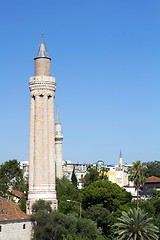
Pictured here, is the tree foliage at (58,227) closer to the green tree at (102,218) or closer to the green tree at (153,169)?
the green tree at (102,218)

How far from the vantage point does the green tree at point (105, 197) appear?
221 feet

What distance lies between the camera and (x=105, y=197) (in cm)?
6769

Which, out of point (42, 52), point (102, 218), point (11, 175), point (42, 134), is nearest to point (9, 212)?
point (42, 134)

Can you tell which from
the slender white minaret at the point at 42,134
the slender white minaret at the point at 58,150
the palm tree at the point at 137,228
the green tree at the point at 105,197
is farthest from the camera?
the slender white minaret at the point at 58,150

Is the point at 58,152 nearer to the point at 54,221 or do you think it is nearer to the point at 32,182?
the point at 32,182

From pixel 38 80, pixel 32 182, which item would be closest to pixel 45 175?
pixel 32 182

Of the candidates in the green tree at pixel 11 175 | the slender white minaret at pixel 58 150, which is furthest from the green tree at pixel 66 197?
the green tree at pixel 11 175

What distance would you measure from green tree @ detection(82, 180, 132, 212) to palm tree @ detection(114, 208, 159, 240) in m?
18.4

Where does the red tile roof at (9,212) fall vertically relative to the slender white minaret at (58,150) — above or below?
below

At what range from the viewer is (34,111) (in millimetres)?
52688

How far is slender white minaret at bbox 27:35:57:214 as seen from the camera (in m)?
51.1

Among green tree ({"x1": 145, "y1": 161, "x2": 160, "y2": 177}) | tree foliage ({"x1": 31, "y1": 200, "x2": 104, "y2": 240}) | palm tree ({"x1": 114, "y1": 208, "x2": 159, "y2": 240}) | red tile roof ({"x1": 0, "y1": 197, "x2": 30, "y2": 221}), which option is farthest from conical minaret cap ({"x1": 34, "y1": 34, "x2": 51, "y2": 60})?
green tree ({"x1": 145, "y1": 161, "x2": 160, "y2": 177})

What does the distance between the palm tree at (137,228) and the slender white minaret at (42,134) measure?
8.70 m

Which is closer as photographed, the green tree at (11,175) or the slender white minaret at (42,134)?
the slender white minaret at (42,134)
